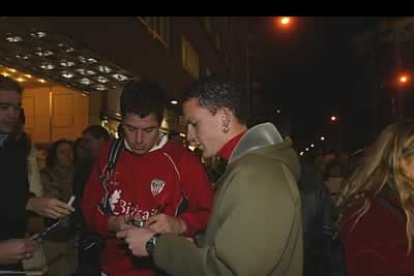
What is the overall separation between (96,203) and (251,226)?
1646 mm

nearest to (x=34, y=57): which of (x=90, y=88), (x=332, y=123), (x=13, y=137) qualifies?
(x=90, y=88)

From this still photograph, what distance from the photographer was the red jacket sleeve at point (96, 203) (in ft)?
11.3

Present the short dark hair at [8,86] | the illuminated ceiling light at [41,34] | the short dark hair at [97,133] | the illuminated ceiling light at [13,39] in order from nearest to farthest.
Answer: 1. the short dark hair at [8,86]
2. the short dark hair at [97,133]
3. the illuminated ceiling light at [41,34]
4. the illuminated ceiling light at [13,39]

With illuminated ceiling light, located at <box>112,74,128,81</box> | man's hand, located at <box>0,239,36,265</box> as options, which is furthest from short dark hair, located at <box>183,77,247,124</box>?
illuminated ceiling light, located at <box>112,74,128,81</box>

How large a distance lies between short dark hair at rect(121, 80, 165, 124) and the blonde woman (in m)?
1.47

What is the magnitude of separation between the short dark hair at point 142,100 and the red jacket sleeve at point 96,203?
357 mm

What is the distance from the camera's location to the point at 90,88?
Answer: 11453mm

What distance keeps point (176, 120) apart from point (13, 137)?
14587 millimetres

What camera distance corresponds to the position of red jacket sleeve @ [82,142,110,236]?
11.3 ft

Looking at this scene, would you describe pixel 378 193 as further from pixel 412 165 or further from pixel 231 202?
pixel 231 202

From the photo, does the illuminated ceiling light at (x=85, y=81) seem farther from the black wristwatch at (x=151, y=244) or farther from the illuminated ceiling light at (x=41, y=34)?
the black wristwatch at (x=151, y=244)

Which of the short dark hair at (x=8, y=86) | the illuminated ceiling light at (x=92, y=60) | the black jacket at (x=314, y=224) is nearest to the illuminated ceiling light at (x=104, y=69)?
the illuminated ceiling light at (x=92, y=60)

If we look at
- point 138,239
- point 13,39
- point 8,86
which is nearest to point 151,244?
point 138,239

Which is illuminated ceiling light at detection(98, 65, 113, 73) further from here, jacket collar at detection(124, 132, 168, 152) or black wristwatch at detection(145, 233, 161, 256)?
black wristwatch at detection(145, 233, 161, 256)
